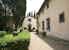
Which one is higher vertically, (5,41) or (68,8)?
(68,8)

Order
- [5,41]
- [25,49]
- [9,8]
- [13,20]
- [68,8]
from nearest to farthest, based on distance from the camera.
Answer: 1. [5,41]
2. [25,49]
3. [68,8]
4. [9,8]
5. [13,20]

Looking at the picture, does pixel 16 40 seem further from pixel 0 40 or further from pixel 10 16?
pixel 10 16

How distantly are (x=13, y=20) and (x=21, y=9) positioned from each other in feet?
3.20

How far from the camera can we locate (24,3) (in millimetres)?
10898

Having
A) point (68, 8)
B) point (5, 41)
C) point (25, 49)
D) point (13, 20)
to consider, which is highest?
point (68, 8)

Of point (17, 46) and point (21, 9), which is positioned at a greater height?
point (21, 9)

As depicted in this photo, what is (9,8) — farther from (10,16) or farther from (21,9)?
(21,9)

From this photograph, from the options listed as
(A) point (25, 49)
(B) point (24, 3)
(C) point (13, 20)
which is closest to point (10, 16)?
(C) point (13, 20)

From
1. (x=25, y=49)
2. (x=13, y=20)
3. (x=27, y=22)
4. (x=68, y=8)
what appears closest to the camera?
(x=25, y=49)

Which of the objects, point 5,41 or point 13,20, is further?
point 13,20

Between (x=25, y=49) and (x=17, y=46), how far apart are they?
0.63 meters

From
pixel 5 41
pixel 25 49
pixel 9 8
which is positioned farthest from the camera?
pixel 9 8

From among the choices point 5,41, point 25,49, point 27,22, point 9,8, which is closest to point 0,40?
point 5,41

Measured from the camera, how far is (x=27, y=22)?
29.5 metres
